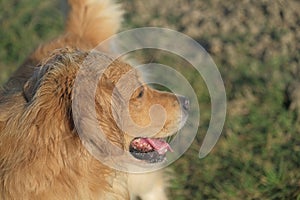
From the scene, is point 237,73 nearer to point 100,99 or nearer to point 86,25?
point 86,25

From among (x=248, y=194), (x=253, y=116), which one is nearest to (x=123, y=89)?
(x=248, y=194)

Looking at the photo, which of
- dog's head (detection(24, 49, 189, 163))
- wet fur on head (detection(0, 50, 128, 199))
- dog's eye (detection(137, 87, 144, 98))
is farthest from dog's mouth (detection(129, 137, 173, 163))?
wet fur on head (detection(0, 50, 128, 199))

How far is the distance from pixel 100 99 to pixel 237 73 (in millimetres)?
3058

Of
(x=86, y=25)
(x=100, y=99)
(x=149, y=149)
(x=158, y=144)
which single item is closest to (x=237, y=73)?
(x=86, y=25)

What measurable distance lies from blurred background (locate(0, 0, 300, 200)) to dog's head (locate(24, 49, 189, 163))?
3.67 ft

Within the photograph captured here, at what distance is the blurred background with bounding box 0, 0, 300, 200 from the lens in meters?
4.94

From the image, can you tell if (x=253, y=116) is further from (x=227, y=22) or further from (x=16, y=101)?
(x=16, y=101)

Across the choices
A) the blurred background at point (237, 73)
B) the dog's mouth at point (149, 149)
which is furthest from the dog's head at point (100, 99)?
the blurred background at point (237, 73)

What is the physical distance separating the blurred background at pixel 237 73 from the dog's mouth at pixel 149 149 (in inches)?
37.3

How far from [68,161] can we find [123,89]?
0.58m

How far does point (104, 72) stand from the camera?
3.36 metres

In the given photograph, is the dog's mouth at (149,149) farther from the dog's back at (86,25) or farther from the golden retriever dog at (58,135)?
the dog's back at (86,25)

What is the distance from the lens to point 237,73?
603cm

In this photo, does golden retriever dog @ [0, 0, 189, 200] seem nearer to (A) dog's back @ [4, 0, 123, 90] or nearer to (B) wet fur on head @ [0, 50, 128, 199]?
(B) wet fur on head @ [0, 50, 128, 199]
